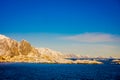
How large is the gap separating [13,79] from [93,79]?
40.3 m

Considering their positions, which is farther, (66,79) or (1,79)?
(66,79)

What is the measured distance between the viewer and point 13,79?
118 m

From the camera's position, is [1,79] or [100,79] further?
[100,79]

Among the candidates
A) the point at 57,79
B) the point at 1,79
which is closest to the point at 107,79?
the point at 57,79

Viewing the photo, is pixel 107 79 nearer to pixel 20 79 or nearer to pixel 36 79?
pixel 36 79

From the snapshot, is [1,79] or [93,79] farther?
[93,79]

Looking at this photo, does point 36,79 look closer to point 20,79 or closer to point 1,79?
point 20,79

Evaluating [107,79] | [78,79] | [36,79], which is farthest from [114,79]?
[36,79]

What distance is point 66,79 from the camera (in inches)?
4882

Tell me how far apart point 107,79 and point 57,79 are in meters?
25.8

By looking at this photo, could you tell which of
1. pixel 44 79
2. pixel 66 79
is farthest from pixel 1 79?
pixel 66 79

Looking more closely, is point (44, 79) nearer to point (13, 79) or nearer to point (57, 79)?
point (57, 79)

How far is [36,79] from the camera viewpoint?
121 meters

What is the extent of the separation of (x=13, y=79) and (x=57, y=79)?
21.8 metres
